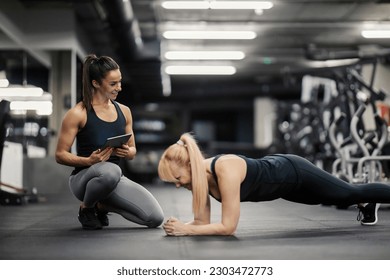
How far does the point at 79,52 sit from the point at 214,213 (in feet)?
13.7

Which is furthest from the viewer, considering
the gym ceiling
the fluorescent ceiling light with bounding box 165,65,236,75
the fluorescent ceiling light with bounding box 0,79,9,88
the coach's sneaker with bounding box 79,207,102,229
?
the fluorescent ceiling light with bounding box 165,65,236,75

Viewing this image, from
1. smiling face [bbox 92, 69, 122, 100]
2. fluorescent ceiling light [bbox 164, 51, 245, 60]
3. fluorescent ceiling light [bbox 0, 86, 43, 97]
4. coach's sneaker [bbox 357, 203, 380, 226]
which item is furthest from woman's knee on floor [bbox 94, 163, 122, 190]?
fluorescent ceiling light [bbox 164, 51, 245, 60]

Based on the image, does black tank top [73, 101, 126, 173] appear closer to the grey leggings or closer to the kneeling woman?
the grey leggings

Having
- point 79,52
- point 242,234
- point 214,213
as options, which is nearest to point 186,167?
point 242,234

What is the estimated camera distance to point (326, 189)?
241 centimetres

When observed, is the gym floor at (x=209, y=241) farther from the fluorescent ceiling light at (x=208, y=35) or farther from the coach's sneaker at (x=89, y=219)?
the fluorescent ceiling light at (x=208, y=35)

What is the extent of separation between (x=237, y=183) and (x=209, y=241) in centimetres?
31

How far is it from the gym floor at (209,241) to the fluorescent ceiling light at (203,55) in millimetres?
6556

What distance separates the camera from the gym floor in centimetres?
197

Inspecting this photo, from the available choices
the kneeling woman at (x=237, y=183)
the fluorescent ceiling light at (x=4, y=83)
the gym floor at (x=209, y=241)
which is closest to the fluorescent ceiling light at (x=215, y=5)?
the fluorescent ceiling light at (x=4, y=83)

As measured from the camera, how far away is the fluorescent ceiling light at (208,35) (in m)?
8.18

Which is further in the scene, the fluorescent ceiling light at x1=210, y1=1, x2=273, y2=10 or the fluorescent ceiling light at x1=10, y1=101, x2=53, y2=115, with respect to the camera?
the fluorescent ceiling light at x1=10, y1=101, x2=53, y2=115

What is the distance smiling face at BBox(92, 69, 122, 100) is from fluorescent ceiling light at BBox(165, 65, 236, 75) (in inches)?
329

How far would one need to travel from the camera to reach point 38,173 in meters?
6.59
